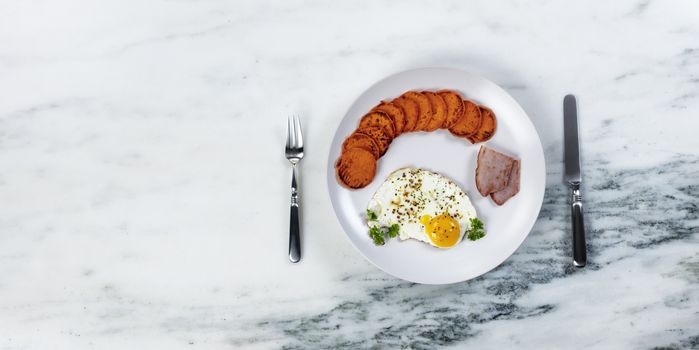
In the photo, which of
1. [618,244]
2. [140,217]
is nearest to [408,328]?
[618,244]

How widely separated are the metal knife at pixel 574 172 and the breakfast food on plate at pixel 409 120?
1.12 ft

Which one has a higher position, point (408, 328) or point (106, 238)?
point (106, 238)

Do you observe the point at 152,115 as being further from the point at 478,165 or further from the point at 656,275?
the point at 656,275

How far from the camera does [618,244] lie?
2.19m

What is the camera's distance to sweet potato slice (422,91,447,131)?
6.83 feet

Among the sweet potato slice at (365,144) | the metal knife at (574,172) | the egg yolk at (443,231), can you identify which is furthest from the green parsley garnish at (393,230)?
the metal knife at (574,172)

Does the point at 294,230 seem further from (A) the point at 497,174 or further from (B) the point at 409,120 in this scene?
(A) the point at 497,174

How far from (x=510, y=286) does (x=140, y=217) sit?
1382mm

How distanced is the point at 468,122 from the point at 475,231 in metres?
0.38

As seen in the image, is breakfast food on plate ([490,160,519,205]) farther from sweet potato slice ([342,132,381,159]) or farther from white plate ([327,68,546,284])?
sweet potato slice ([342,132,381,159])

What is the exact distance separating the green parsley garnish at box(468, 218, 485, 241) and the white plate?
1.7 inches

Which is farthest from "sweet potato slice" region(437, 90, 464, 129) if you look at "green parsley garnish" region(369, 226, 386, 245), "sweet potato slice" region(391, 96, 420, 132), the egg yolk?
"green parsley garnish" region(369, 226, 386, 245)

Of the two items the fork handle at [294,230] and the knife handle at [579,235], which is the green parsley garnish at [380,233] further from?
the knife handle at [579,235]

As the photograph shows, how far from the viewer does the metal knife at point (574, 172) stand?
213cm
